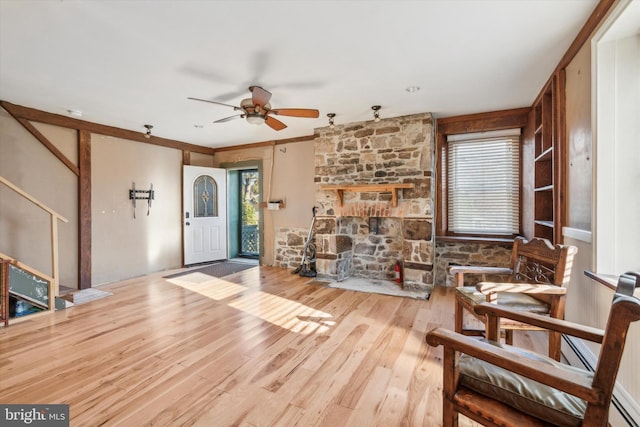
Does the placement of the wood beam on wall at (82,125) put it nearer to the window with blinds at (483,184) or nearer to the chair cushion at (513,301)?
the window with blinds at (483,184)

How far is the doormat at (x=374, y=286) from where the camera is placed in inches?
156

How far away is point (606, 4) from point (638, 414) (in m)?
2.30

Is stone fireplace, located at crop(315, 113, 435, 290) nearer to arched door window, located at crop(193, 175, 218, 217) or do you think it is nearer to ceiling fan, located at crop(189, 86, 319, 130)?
ceiling fan, located at crop(189, 86, 319, 130)

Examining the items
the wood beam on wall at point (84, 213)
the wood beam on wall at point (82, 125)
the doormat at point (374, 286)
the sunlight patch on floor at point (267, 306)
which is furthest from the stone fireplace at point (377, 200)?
the wood beam on wall at point (84, 213)

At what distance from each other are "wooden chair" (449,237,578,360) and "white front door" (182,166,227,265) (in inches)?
197

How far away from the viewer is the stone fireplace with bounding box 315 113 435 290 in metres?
4.09

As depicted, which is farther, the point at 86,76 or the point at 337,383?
the point at 86,76

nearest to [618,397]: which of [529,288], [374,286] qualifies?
[529,288]

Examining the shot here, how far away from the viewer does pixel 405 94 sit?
Answer: 3.39 meters

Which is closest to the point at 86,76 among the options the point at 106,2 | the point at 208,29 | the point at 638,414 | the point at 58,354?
the point at 106,2

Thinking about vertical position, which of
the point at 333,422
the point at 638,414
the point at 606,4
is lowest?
the point at 333,422

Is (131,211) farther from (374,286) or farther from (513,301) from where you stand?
(513,301)

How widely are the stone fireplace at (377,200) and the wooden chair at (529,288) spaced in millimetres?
1578

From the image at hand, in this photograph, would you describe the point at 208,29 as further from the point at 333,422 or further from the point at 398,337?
the point at 398,337
